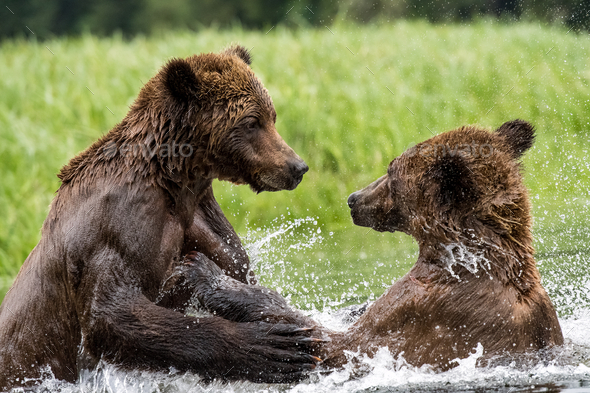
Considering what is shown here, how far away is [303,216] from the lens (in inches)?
504

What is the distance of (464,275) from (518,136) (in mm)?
1038

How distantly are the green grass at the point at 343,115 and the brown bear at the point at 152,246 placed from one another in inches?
125

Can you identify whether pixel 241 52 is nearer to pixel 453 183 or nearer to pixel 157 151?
pixel 157 151

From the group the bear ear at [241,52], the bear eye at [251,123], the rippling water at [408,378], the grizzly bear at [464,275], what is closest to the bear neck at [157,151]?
the bear eye at [251,123]

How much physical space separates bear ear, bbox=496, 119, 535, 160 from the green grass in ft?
10.7

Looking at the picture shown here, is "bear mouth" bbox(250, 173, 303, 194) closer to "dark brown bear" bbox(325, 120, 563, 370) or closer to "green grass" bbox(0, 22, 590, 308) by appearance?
"dark brown bear" bbox(325, 120, 563, 370)

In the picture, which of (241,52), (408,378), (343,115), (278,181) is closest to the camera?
(408,378)

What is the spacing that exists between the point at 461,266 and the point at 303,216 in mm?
8089

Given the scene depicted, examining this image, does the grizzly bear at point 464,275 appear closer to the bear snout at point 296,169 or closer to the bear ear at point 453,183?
the bear ear at point 453,183

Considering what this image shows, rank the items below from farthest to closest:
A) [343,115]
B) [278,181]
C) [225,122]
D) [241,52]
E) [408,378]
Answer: [343,115] < [241,52] < [278,181] < [225,122] < [408,378]

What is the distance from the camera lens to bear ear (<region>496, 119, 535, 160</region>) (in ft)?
16.6

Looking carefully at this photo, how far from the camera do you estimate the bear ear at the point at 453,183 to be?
15.5 feet

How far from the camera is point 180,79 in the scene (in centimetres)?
494

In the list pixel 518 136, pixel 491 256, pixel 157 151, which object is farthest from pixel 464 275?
pixel 157 151
